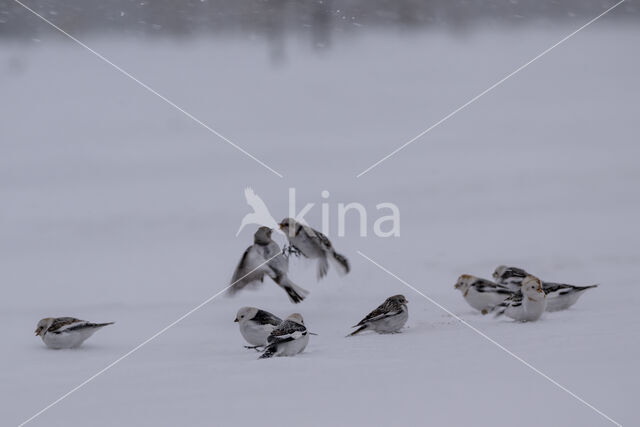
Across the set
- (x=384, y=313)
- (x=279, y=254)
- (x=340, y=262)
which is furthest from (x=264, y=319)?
(x=340, y=262)

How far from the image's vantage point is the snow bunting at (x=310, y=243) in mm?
5871

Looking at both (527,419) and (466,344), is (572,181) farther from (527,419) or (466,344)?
(527,419)

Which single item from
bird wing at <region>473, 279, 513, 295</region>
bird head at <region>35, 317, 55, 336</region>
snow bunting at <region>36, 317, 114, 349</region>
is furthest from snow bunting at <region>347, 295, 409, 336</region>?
bird head at <region>35, 317, 55, 336</region>

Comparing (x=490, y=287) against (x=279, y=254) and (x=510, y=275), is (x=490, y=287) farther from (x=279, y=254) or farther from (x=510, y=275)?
(x=279, y=254)

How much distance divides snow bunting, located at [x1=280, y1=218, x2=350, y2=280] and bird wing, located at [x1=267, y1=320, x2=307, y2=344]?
1.17 metres

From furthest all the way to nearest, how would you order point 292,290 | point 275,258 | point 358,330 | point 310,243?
point 292,290 → point 310,243 → point 275,258 → point 358,330

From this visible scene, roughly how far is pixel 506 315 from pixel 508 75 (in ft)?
32.2

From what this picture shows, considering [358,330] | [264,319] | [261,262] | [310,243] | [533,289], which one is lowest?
[358,330]

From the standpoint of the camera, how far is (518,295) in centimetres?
548

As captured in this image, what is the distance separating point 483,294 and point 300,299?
123 centimetres

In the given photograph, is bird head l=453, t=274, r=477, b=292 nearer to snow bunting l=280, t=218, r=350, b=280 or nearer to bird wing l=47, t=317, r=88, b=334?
snow bunting l=280, t=218, r=350, b=280

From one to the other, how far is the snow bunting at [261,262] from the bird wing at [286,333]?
1.09 meters

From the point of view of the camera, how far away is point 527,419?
370 cm

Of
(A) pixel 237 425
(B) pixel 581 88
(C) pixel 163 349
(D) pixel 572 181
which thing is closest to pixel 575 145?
(D) pixel 572 181
